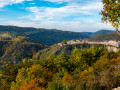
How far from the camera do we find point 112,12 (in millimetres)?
9891

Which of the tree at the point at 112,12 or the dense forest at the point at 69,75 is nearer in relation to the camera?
the tree at the point at 112,12

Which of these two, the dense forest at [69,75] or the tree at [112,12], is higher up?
the tree at [112,12]

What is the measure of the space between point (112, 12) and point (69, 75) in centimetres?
1423

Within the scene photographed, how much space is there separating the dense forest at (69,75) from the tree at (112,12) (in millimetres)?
8548

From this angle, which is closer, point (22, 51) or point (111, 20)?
point (111, 20)

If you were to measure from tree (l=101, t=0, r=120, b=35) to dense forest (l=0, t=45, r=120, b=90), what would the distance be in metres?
8.55

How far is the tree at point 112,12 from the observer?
965 centimetres

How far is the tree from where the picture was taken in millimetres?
9651

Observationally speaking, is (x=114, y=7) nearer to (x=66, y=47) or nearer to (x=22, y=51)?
(x=66, y=47)

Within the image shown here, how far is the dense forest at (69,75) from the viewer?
18220 mm

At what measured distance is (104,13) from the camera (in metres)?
10.6

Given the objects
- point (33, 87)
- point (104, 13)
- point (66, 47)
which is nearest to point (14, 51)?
point (66, 47)

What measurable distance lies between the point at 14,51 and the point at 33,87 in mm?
178161

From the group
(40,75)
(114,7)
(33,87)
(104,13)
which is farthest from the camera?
(40,75)
